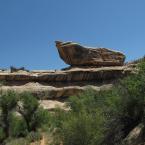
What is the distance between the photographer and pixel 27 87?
49.8 m

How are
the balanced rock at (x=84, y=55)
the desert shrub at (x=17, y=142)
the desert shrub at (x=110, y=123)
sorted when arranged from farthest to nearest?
the balanced rock at (x=84, y=55), the desert shrub at (x=17, y=142), the desert shrub at (x=110, y=123)

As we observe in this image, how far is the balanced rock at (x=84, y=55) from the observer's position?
5953 centimetres

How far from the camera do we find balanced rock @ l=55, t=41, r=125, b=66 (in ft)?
195

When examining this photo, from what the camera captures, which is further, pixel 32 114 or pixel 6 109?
pixel 32 114

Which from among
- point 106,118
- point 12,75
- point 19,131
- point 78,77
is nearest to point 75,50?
point 78,77

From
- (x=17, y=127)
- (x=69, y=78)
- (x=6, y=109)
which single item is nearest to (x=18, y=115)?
(x=17, y=127)

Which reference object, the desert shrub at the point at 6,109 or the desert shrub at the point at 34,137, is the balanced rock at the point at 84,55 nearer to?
the desert shrub at the point at 6,109

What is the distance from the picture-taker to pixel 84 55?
2356 inches

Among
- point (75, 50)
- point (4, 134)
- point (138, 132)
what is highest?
point (75, 50)

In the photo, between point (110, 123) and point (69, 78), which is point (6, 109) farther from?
point (69, 78)

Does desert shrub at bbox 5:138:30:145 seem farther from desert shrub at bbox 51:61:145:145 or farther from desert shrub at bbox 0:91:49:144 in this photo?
desert shrub at bbox 51:61:145:145

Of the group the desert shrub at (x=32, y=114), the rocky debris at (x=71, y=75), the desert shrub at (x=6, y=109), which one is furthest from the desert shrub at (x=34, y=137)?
the rocky debris at (x=71, y=75)

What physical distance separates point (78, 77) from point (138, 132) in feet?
127

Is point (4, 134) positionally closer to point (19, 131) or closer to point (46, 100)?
point (19, 131)
